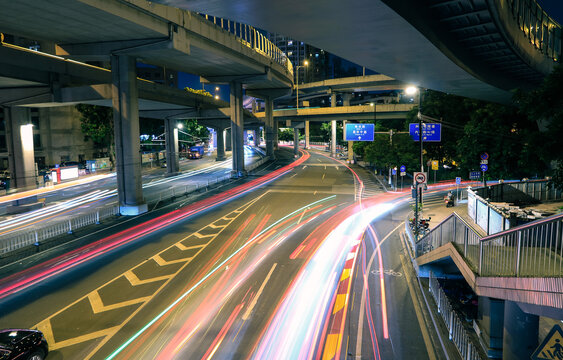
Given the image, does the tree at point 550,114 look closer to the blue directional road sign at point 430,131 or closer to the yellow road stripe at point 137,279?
the yellow road stripe at point 137,279

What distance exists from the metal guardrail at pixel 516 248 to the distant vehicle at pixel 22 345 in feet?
42.5

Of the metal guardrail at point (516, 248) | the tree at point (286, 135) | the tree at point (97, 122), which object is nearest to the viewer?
the metal guardrail at point (516, 248)

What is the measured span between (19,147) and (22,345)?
94.8 ft

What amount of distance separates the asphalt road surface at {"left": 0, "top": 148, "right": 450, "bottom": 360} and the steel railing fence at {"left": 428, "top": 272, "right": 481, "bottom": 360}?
0.64 metres

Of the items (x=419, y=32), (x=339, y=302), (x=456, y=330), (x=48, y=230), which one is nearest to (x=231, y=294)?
(x=339, y=302)

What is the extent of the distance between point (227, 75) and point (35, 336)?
147ft

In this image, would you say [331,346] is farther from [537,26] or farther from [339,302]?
[537,26]

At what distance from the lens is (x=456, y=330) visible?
1203cm

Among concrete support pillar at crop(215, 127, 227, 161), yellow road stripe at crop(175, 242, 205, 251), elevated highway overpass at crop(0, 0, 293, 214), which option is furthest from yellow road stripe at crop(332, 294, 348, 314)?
concrete support pillar at crop(215, 127, 227, 161)

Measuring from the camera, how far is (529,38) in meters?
19.5

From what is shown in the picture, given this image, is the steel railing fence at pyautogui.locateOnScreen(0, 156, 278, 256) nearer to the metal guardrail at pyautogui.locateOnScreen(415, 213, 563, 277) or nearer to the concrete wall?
the metal guardrail at pyautogui.locateOnScreen(415, 213, 563, 277)

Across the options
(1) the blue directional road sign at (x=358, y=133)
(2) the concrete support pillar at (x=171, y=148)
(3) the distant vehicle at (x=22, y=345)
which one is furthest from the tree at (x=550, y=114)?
(2) the concrete support pillar at (x=171, y=148)

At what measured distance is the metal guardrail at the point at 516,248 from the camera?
330 inches

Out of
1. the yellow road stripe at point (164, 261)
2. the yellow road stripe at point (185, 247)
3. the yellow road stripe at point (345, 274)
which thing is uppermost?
the yellow road stripe at point (185, 247)
